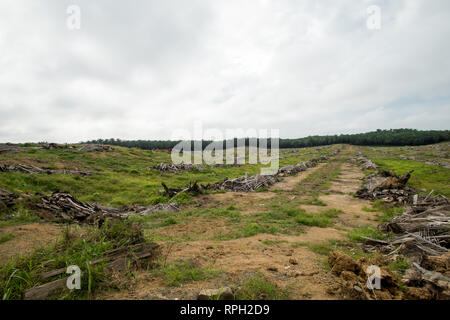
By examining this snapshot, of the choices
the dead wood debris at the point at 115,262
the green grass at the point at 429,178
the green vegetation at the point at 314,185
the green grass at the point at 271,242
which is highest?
the dead wood debris at the point at 115,262

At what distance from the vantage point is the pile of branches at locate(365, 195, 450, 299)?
352 cm

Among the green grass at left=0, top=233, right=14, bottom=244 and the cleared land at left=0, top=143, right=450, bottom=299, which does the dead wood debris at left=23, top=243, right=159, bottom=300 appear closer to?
the cleared land at left=0, top=143, right=450, bottom=299

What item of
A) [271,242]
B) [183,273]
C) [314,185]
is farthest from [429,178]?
[183,273]

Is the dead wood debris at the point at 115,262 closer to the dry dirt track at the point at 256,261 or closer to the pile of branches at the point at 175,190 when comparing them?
the dry dirt track at the point at 256,261

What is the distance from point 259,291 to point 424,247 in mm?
4929

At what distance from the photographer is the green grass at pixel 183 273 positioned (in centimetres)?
389

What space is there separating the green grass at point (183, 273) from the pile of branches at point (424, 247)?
152 inches

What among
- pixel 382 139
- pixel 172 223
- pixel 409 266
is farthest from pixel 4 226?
pixel 382 139

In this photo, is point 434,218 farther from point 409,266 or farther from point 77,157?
point 77,157

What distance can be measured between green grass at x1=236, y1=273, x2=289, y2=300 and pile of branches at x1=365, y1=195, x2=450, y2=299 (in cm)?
242

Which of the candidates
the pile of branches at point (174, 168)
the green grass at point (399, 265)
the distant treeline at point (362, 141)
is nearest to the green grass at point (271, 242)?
the green grass at point (399, 265)

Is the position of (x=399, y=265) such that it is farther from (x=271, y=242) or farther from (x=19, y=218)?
(x=19, y=218)

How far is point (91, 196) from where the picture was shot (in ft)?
44.8
